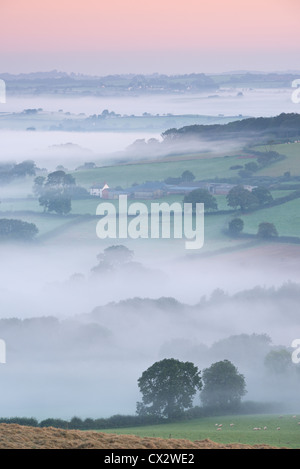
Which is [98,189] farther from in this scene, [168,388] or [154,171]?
[168,388]

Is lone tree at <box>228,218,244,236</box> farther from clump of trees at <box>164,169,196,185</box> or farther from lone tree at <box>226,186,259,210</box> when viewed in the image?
clump of trees at <box>164,169,196,185</box>

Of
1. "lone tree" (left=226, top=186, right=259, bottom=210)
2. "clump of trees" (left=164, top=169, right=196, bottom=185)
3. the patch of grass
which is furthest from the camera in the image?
"clump of trees" (left=164, top=169, right=196, bottom=185)

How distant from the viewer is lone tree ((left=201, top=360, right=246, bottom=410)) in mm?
23594

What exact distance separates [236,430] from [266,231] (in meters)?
20.8

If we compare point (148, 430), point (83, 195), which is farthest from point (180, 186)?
point (148, 430)

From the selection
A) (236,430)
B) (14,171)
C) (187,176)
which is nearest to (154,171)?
(187,176)

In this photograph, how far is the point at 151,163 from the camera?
166ft

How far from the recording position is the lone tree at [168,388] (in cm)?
2276

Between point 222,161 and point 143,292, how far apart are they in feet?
33.0

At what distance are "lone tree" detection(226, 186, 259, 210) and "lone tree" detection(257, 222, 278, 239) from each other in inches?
87.6

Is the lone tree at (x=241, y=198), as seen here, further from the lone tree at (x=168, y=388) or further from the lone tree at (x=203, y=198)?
the lone tree at (x=168, y=388)

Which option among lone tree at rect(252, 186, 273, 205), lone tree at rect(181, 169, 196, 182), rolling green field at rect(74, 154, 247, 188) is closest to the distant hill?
rolling green field at rect(74, 154, 247, 188)
